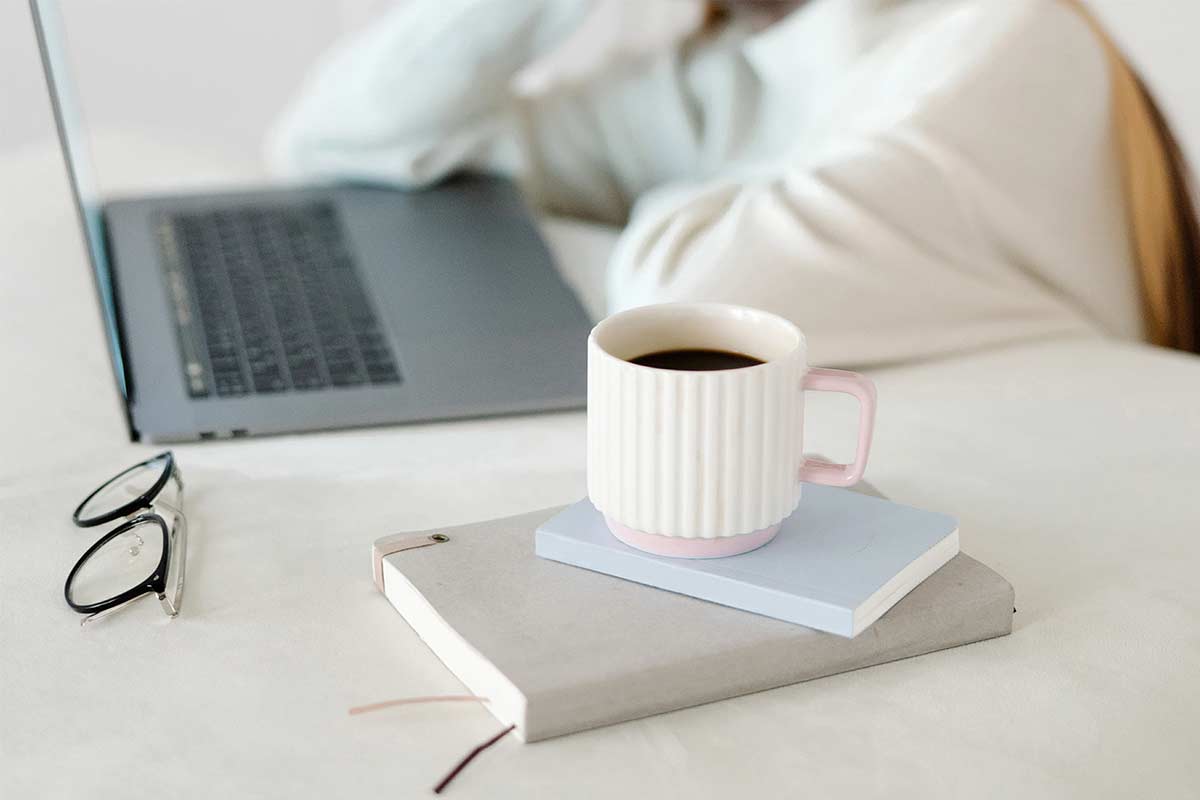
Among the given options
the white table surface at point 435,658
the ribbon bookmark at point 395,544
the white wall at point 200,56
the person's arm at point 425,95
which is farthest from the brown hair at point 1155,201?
the white wall at point 200,56

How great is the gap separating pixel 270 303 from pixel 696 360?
49 centimetres

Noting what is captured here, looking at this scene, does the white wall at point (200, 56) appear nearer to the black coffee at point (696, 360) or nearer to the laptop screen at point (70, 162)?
the laptop screen at point (70, 162)

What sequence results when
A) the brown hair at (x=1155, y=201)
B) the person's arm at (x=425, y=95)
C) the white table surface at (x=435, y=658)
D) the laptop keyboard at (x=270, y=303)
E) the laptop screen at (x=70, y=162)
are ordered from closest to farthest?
the white table surface at (x=435, y=658)
the laptop screen at (x=70, y=162)
the laptop keyboard at (x=270, y=303)
the brown hair at (x=1155, y=201)
the person's arm at (x=425, y=95)

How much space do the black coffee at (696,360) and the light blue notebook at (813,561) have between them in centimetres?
8

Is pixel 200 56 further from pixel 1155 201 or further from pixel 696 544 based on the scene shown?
pixel 696 544

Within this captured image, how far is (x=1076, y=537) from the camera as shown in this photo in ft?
2.11

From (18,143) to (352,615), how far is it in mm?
440

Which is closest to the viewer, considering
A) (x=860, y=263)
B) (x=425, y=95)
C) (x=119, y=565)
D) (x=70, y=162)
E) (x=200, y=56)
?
(x=119, y=565)

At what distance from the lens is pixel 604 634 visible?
0.51m

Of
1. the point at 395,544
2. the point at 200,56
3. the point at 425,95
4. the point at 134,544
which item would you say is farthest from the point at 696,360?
the point at 200,56

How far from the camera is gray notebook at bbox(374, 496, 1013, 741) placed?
0.49 metres

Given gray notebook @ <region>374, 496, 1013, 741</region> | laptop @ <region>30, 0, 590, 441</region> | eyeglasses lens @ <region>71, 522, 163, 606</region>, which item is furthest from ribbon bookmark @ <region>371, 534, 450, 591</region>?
laptop @ <region>30, 0, 590, 441</region>

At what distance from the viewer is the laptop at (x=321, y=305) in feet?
2.64

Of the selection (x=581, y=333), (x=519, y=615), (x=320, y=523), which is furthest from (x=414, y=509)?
(x=581, y=333)
